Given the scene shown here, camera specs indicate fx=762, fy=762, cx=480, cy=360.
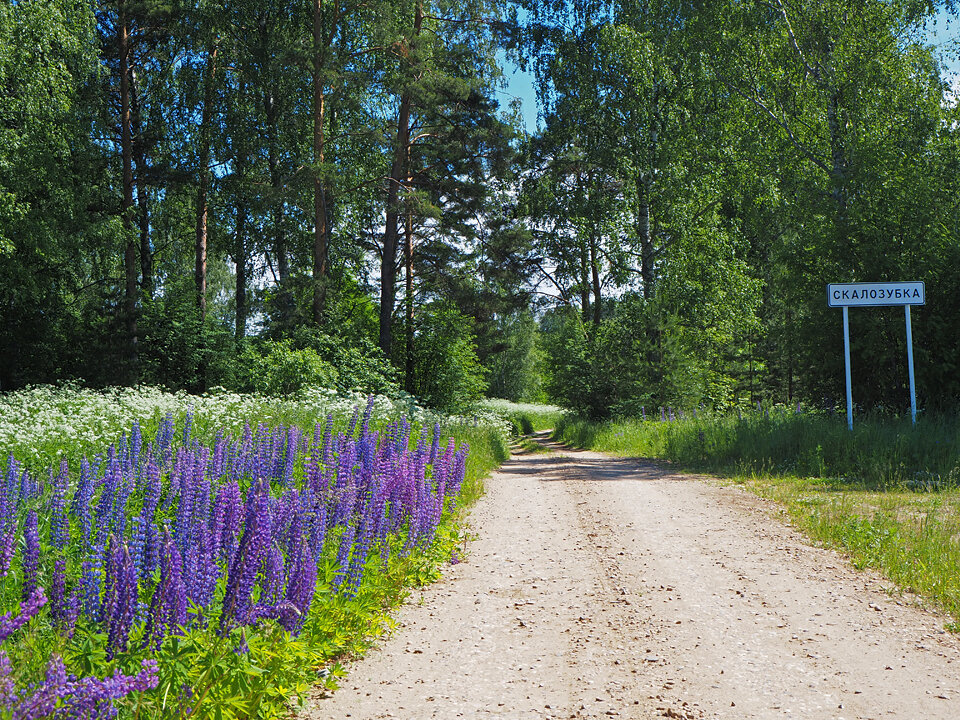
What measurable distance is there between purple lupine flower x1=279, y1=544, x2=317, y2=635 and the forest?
45.9 feet

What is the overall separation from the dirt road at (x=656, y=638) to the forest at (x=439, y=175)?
34.4 feet

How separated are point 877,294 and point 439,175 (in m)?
16.2

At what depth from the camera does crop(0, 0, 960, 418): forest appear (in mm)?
17625

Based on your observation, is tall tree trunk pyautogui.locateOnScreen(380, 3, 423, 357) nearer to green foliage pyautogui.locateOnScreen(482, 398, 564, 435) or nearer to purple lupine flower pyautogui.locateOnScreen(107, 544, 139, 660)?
green foliage pyautogui.locateOnScreen(482, 398, 564, 435)

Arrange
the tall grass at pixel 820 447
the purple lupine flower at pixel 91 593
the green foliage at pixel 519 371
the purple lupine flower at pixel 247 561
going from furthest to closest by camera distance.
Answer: the green foliage at pixel 519 371 < the tall grass at pixel 820 447 < the purple lupine flower at pixel 247 561 < the purple lupine flower at pixel 91 593

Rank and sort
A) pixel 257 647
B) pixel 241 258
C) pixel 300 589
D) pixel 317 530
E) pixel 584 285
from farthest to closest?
pixel 584 285 → pixel 241 258 → pixel 317 530 → pixel 300 589 → pixel 257 647

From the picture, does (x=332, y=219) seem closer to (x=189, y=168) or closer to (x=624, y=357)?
(x=189, y=168)

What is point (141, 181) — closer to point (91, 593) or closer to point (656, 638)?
point (91, 593)

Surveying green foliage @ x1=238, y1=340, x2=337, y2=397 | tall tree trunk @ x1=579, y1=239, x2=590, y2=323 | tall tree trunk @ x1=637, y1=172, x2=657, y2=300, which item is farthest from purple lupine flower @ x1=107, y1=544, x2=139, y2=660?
Answer: tall tree trunk @ x1=579, y1=239, x2=590, y2=323

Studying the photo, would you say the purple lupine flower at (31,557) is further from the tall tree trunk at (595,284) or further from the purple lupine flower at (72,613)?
the tall tree trunk at (595,284)

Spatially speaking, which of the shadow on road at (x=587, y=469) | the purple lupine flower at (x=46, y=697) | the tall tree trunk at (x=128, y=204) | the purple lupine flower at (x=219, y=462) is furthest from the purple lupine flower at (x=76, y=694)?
the tall tree trunk at (x=128, y=204)

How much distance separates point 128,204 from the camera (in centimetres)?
2214

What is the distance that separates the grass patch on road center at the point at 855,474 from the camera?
20.2 feet

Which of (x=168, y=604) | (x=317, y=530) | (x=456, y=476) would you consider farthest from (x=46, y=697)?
(x=456, y=476)
